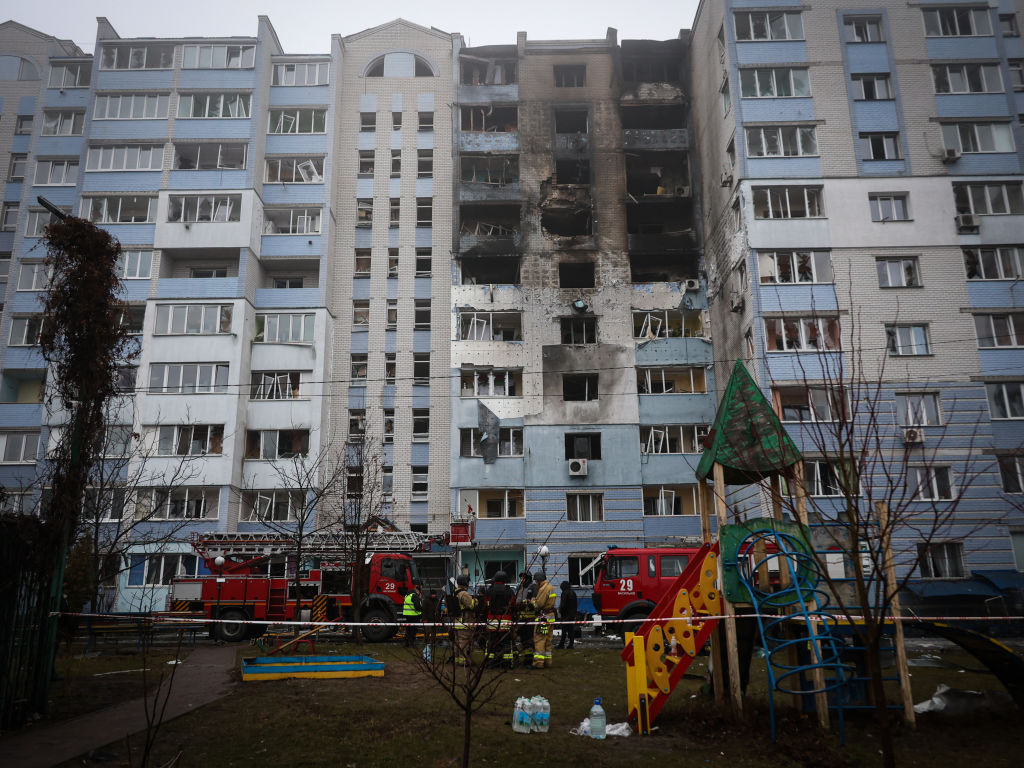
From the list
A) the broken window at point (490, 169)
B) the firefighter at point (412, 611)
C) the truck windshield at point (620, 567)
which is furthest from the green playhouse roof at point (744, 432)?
the broken window at point (490, 169)

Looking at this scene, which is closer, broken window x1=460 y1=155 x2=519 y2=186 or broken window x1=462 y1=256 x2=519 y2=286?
broken window x1=462 y1=256 x2=519 y2=286

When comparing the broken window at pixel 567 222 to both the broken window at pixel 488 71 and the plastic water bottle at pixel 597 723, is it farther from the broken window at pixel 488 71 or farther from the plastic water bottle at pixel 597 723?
the plastic water bottle at pixel 597 723

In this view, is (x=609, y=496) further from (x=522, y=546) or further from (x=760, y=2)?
(x=760, y=2)

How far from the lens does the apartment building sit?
103 ft

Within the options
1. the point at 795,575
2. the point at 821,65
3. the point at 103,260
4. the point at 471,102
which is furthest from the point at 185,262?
the point at 795,575

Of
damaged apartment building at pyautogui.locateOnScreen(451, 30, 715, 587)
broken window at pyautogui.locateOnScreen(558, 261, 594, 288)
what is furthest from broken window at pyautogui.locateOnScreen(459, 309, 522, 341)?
broken window at pyautogui.locateOnScreen(558, 261, 594, 288)

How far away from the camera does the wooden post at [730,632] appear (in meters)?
10.2

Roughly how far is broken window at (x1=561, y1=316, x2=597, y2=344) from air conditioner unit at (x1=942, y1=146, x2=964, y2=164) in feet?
57.8

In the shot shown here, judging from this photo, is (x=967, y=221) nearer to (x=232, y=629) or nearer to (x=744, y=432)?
(x=744, y=432)

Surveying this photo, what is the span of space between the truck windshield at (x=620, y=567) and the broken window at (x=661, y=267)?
21.5 metres

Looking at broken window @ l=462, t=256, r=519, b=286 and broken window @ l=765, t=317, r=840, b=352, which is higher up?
broken window @ l=462, t=256, r=519, b=286

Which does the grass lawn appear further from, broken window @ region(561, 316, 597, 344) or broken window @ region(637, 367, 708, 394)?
broken window @ region(561, 316, 597, 344)

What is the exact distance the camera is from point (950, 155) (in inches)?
1357

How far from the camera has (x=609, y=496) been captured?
120ft
